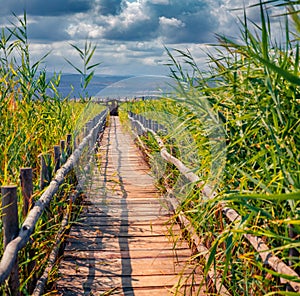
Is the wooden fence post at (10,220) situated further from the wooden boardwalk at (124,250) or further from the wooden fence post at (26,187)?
the wooden boardwalk at (124,250)

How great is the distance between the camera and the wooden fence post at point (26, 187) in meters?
2.85

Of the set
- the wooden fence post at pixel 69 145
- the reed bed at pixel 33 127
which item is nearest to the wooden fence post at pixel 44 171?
the reed bed at pixel 33 127

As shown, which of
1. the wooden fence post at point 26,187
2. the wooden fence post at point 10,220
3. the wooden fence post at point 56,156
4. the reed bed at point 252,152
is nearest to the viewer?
the reed bed at point 252,152

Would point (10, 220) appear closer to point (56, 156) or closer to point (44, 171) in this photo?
point (44, 171)

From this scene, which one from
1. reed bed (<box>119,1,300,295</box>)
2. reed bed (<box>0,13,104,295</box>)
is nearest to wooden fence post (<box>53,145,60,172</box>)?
reed bed (<box>0,13,104,295</box>)

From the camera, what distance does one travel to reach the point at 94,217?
5.13 meters

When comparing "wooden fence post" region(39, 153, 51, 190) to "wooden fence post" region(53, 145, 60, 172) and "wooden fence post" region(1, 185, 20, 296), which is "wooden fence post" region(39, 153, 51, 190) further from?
"wooden fence post" region(1, 185, 20, 296)

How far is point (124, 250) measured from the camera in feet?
13.7

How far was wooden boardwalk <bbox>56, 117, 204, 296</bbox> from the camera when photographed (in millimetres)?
3438

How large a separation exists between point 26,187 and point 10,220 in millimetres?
461

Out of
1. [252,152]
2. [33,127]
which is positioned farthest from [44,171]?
[252,152]

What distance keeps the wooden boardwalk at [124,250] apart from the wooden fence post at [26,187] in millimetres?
713

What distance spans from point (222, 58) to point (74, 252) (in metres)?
2.01

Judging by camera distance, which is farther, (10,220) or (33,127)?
(33,127)
